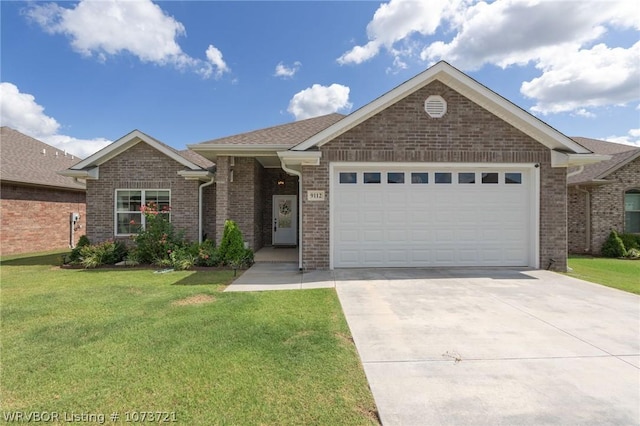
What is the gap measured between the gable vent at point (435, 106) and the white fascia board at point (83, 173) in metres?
11.6

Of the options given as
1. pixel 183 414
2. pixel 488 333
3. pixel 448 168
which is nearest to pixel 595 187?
pixel 448 168

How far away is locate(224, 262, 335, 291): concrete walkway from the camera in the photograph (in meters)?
6.88

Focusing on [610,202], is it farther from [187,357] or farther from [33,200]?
[33,200]

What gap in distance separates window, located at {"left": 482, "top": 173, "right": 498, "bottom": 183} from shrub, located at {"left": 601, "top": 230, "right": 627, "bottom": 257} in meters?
8.35

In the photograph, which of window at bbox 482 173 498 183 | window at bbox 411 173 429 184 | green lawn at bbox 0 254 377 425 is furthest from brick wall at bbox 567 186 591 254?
green lawn at bbox 0 254 377 425

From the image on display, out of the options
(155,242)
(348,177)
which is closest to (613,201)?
(348,177)

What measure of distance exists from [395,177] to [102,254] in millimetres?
9635

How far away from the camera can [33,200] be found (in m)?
13.5

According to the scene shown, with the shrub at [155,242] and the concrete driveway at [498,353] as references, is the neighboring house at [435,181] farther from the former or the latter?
the shrub at [155,242]

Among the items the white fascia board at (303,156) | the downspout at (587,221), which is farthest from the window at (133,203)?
the downspout at (587,221)

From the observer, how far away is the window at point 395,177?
873 cm

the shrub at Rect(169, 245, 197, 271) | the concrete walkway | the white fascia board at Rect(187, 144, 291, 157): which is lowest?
the concrete walkway

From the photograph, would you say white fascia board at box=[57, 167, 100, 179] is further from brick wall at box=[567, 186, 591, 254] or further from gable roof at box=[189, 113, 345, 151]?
brick wall at box=[567, 186, 591, 254]

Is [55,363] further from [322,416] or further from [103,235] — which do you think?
[103,235]
